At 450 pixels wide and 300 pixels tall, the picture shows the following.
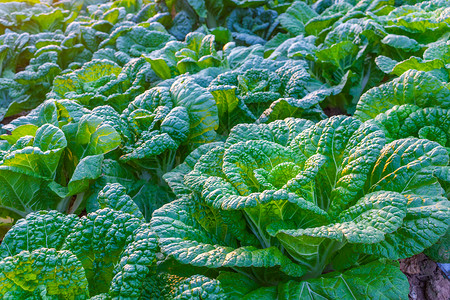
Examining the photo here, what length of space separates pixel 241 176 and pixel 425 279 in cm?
123

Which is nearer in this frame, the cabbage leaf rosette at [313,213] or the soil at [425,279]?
the cabbage leaf rosette at [313,213]

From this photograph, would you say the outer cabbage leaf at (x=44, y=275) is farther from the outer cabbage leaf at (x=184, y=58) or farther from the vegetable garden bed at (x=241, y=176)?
the outer cabbage leaf at (x=184, y=58)

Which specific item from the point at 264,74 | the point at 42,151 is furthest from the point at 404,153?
the point at 42,151

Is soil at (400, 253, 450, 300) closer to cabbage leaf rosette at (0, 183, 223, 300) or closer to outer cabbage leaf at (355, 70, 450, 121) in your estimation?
outer cabbage leaf at (355, 70, 450, 121)

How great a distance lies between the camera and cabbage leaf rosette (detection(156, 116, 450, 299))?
1483mm

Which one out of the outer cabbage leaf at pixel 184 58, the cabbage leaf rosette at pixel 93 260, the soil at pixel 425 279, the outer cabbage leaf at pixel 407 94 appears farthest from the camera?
the outer cabbage leaf at pixel 184 58

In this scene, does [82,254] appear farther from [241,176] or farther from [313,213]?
[313,213]

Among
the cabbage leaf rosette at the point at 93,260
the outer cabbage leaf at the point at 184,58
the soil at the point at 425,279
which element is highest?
the outer cabbage leaf at the point at 184,58

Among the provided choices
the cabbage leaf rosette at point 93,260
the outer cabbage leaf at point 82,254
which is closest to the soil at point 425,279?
the cabbage leaf rosette at point 93,260

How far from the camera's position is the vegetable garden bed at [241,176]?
1500 millimetres

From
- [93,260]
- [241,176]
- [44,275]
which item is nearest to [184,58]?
[241,176]

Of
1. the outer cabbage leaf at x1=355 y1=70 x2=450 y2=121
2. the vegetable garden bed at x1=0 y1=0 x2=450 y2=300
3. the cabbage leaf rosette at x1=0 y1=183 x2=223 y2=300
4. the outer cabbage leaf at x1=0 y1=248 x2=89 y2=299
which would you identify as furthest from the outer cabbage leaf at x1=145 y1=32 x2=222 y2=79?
the outer cabbage leaf at x1=0 y1=248 x2=89 y2=299

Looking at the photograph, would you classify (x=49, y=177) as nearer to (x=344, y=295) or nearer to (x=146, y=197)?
(x=146, y=197)

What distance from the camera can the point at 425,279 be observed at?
2062mm
